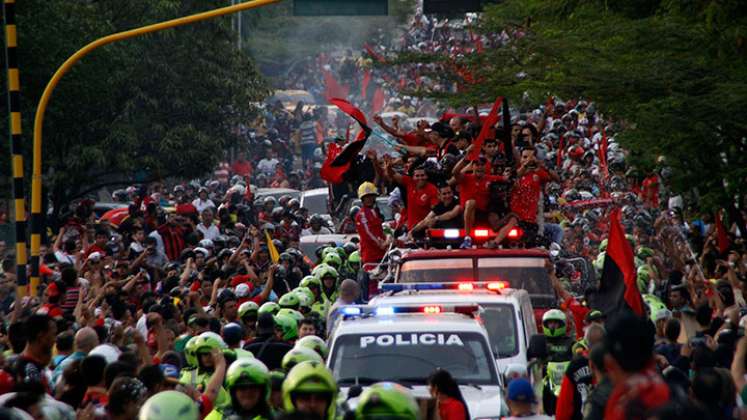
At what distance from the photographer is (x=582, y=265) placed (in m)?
18.5

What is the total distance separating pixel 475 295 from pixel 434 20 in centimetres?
5661

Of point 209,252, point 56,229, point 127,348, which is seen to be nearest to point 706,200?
point 209,252

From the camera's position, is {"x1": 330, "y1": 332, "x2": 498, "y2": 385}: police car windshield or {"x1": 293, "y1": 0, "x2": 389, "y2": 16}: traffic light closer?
{"x1": 330, "y1": 332, "x2": 498, "y2": 385}: police car windshield

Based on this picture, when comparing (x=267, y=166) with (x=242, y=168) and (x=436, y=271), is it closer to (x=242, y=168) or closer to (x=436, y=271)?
(x=242, y=168)

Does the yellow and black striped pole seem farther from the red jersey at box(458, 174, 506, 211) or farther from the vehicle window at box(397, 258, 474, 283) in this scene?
the red jersey at box(458, 174, 506, 211)

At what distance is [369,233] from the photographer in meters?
19.8

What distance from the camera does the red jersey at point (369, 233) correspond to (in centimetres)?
1973

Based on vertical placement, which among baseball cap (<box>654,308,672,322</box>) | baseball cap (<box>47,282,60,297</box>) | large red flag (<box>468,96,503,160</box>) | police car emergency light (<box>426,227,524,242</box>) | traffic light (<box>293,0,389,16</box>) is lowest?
baseball cap (<box>654,308,672,322</box>)

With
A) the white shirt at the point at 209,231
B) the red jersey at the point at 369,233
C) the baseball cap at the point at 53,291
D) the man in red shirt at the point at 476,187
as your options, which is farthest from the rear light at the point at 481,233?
the white shirt at the point at 209,231

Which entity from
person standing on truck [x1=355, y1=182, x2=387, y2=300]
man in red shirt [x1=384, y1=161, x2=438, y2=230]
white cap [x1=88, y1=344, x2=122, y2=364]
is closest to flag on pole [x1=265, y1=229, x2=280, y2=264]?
person standing on truck [x1=355, y1=182, x2=387, y2=300]

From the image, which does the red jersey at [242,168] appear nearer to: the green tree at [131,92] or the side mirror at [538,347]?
the green tree at [131,92]

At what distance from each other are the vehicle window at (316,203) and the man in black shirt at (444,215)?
14.5 metres

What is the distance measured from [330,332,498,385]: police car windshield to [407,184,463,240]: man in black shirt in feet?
19.2

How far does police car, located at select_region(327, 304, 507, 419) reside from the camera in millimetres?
12258
